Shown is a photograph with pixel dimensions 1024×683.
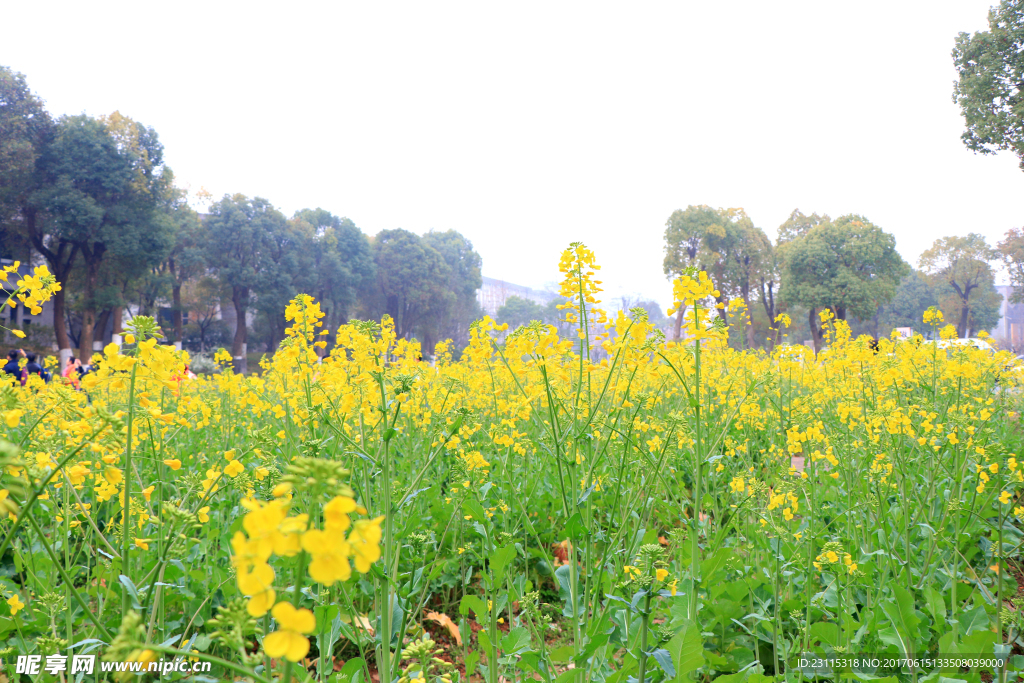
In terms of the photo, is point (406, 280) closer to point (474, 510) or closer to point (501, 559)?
point (474, 510)

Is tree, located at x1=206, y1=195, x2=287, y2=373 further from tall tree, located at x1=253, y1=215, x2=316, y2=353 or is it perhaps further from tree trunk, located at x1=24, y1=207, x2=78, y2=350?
tree trunk, located at x1=24, y1=207, x2=78, y2=350

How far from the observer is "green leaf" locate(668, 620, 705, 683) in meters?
1.62

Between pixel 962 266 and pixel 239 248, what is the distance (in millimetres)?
55556

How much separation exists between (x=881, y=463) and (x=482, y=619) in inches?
87.9

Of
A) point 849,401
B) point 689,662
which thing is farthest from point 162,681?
point 849,401

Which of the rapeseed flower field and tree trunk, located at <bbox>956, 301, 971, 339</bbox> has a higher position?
tree trunk, located at <bbox>956, 301, 971, 339</bbox>

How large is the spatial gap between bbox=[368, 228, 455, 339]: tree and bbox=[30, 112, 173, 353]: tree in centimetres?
1887

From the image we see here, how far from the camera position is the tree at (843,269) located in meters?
31.8

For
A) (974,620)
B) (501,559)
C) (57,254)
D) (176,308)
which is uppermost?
(57,254)

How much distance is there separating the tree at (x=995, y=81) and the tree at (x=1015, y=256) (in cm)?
3263

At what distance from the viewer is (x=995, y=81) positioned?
13836mm

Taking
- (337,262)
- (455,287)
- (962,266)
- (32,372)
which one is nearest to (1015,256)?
(962,266)

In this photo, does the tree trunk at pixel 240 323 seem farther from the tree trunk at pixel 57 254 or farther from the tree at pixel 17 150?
the tree at pixel 17 150

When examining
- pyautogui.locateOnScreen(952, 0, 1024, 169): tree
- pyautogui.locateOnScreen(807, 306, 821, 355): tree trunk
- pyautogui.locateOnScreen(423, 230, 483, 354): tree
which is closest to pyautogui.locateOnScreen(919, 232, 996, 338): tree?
pyautogui.locateOnScreen(807, 306, 821, 355): tree trunk
